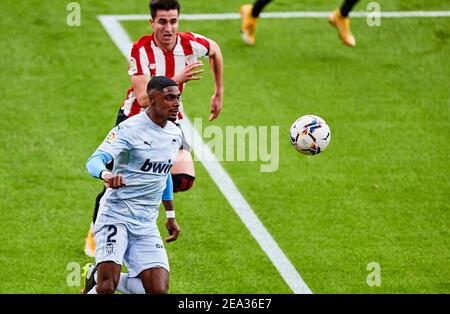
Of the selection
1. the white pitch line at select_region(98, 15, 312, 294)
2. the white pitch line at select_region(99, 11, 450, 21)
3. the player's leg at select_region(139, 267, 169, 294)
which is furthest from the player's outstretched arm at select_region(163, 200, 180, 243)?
the white pitch line at select_region(99, 11, 450, 21)


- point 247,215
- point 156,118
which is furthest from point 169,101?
point 247,215

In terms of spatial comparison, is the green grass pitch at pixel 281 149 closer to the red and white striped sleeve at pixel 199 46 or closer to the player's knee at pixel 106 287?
the player's knee at pixel 106 287

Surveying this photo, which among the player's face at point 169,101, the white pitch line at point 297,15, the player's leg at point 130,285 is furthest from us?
the white pitch line at point 297,15

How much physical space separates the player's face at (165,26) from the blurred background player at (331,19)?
221 inches

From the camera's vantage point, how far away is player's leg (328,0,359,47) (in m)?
15.7

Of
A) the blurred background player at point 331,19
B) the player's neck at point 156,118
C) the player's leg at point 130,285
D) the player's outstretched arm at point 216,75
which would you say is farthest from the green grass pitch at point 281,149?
the player's neck at point 156,118

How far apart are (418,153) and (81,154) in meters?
4.10

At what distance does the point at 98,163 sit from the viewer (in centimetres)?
855

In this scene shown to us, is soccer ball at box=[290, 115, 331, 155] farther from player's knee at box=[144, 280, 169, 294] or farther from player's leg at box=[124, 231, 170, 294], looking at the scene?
player's knee at box=[144, 280, 169, 294]

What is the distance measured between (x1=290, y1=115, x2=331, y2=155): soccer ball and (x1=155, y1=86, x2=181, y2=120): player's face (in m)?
1.76

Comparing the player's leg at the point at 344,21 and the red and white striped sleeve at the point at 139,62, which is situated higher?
the player's leg at the point at 344,21

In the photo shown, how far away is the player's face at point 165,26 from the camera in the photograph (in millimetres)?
10281

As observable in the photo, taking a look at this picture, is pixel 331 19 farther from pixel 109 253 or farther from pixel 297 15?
pixel 109 253
